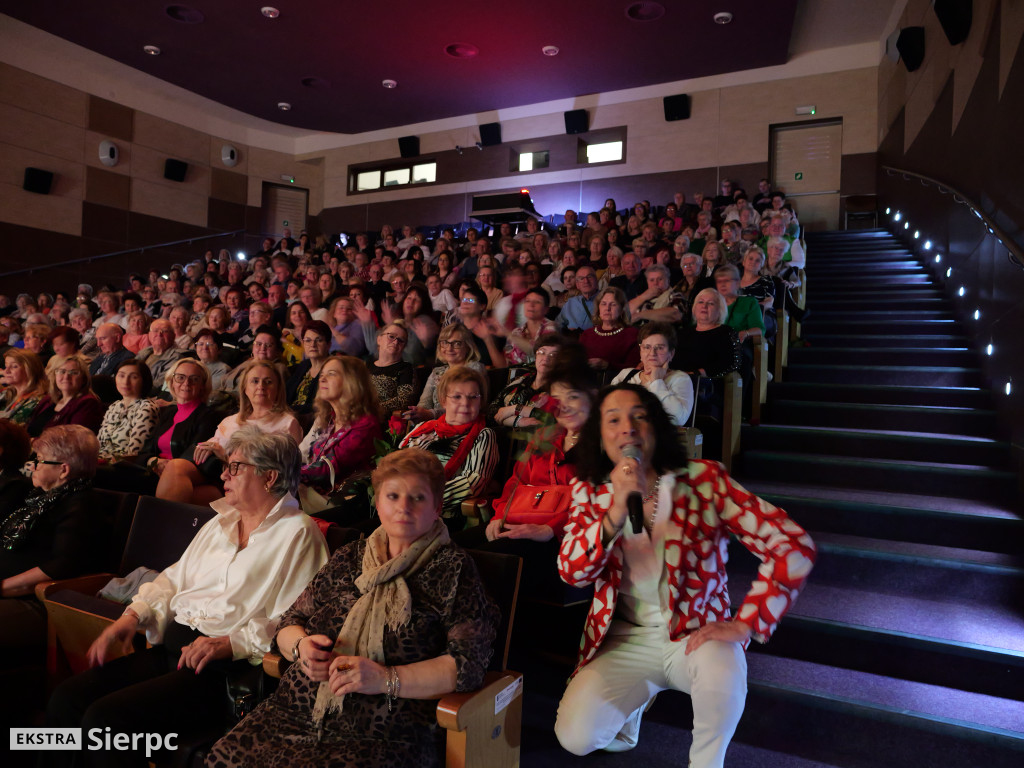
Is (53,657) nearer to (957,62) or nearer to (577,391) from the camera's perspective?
(577,391)

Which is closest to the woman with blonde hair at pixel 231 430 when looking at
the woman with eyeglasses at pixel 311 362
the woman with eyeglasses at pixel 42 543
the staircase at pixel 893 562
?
the woman with eyeglasses at pixel 42 543

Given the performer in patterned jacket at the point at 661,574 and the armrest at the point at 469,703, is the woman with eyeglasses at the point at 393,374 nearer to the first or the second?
the performer in patterned jacket at the point at 661,574

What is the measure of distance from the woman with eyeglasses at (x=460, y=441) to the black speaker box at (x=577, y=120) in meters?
8.81

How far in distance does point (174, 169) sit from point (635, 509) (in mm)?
11703

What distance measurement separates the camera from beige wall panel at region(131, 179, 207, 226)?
1055 centimetres

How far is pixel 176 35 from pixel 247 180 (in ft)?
12.5

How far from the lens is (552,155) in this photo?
35.1 feet

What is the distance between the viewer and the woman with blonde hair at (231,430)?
263cm

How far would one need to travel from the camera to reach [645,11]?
7.37 m

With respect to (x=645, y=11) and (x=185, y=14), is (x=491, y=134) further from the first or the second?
(x=185, y=14)

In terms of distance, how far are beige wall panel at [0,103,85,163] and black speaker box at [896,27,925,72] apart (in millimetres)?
10542

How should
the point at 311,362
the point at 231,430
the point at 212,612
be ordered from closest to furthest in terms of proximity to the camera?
the point at 212,612, the point at 231,430, the point at 311,362

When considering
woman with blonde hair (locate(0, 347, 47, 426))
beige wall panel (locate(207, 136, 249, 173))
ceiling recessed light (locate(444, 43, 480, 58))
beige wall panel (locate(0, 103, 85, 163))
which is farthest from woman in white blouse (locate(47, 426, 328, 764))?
beige wall panel (locate(207, 136, 249, 173))

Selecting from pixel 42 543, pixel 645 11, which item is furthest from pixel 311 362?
pixel 645 11
